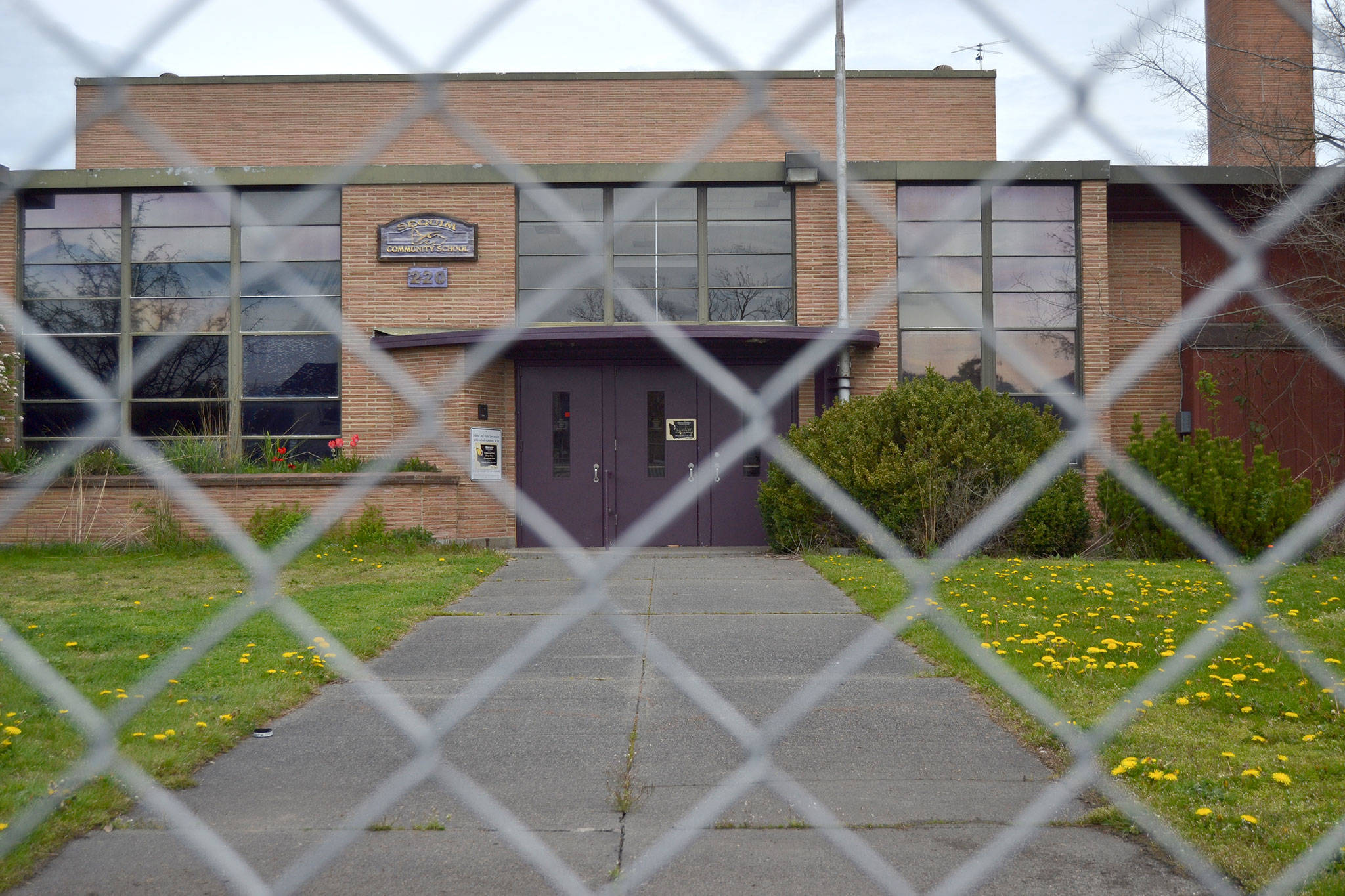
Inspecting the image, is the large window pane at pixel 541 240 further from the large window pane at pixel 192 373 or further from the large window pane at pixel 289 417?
the large window pane at pixel 192 373

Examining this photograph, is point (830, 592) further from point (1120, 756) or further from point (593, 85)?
point (593, 85)

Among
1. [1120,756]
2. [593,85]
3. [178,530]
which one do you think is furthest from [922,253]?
[593,85]

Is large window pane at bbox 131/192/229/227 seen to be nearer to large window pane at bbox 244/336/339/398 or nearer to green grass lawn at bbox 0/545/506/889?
large window pane at bbox 244/336/339/398

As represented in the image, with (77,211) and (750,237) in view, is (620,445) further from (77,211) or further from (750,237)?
(77,211)

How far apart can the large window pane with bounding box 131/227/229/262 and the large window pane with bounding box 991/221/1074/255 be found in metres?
11.2

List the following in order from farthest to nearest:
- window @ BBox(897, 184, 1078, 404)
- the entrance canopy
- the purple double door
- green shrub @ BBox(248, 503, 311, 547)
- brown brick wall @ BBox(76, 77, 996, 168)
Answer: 1. brown brick wall @ BBox(76, 77, 996, 168)
2. the purple double door
3. window @ BBox(897, 184, 1078, 404)
4. the entrance canopy
5. green shrub @ BBox(248, 503, 311, 547)

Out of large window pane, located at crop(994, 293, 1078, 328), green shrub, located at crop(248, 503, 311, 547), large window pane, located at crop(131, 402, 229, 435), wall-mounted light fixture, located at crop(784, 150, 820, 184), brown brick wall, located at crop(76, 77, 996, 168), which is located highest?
brown brick wall, located at crop(76, 77, 996, 168)

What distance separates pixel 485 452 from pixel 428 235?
12.1 feet

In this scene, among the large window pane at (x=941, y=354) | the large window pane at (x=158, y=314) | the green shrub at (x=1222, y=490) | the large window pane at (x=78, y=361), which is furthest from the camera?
the large window pane at (x=941, y=354)

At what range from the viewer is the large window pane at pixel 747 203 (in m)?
14.9

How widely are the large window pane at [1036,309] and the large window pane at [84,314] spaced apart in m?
13.0

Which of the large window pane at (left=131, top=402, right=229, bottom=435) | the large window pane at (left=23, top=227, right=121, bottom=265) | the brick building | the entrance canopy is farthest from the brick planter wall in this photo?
the large window pane at (left=23, top=227, right=121, bottom=265)

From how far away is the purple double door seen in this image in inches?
583

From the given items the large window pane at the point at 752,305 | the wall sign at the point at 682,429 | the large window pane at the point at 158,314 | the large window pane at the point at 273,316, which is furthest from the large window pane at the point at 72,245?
the large window pane at the point at 752,305
